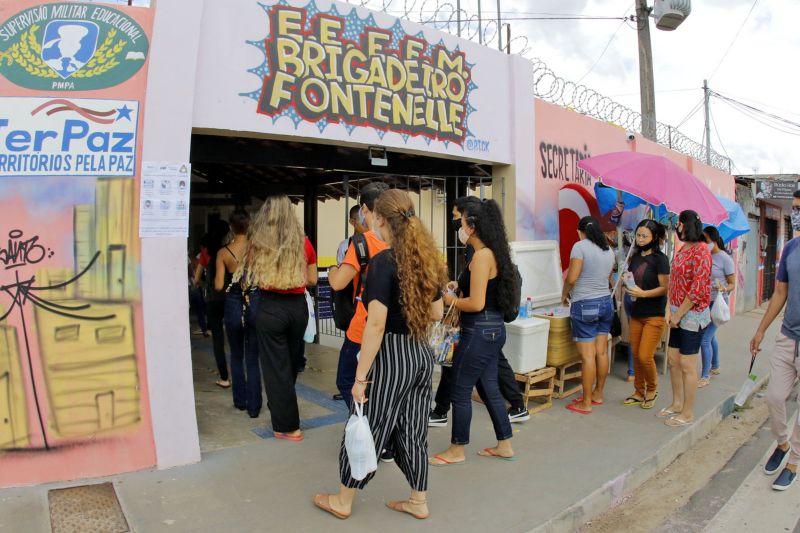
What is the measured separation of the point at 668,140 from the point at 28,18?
34.2 ft

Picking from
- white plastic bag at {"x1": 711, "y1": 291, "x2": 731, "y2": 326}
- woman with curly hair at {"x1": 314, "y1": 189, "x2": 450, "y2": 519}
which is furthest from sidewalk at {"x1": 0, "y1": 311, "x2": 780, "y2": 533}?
white plastic bag at {"x1": 711, "y1": 291, "x2": 731, "y2": 326}

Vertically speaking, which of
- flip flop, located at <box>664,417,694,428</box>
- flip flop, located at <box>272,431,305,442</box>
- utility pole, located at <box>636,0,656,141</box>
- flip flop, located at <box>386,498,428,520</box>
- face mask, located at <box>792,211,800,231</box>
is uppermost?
utility pole, located at <box>636,0,656,141</box>

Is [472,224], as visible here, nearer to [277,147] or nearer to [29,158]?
[277,147]

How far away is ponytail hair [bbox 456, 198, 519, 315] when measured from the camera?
4047 millimetres

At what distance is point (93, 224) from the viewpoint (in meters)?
3.76

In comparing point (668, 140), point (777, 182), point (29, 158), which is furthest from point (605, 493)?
point (777, 182)

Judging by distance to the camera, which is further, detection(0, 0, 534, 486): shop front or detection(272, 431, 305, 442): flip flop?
detection(272, 431, 305, 442): flip flop

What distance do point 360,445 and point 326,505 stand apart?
586 millimetres

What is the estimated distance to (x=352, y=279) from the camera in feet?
13.5

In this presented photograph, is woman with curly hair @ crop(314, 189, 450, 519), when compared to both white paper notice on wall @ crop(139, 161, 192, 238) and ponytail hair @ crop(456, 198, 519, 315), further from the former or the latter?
white paper notice on wall @ crop(139, 161, 192, 238)

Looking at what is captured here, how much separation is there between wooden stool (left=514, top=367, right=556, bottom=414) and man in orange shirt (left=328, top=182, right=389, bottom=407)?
1749 mm

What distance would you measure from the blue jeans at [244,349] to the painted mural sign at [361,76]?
157cm

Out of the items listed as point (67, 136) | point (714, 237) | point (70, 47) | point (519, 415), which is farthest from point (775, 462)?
point (70, 47)

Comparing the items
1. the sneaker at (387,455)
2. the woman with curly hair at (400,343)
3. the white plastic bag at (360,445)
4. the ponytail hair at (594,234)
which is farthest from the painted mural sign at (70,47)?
the ponytail hair at (594,234)
